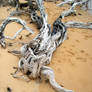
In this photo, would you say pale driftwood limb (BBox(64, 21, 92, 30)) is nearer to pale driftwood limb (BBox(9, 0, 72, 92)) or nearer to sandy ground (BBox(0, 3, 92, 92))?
sandy ground (BBox(0, 3, 92, 92))

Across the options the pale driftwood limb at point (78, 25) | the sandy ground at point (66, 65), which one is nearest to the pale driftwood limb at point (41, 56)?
the sandy ground at point (66, 65)

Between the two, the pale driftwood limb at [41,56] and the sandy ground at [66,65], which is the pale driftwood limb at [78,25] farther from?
the pale driftwood limb at [41,56]

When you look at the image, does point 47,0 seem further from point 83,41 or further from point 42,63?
point 42,63

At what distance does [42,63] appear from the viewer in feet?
10.9

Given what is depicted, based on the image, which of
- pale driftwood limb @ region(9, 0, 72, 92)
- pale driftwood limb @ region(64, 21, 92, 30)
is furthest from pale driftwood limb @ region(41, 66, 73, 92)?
pale driftwood limb @ region(64, 21, 92, 30)

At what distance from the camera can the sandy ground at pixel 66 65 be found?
306 centimetres

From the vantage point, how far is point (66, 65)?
143 inches

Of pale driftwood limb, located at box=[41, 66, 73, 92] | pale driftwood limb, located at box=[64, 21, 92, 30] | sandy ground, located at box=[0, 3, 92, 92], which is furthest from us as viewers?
pale driftwood limb, located at box=[64, 21, 92, 30]

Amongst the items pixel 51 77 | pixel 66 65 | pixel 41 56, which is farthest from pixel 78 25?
pixel 51 77

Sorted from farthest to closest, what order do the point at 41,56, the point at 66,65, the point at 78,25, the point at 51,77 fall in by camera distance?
the point at 78,25 → the point at 66,65 → the point at 41,56 → the point at 51,77

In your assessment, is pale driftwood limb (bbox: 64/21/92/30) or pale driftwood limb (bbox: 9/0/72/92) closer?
pale driftwood limb (bbox: 9/0/72/92)

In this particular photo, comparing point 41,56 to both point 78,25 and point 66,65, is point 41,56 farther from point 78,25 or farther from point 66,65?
point 78,25

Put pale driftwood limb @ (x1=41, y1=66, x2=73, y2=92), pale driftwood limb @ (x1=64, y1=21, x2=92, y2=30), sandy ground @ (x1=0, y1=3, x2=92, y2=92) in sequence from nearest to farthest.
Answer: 1. pale driftwood limb @ (x1=41, y1=66, x2=73, y2=92)
2. sandy ground @ (x1=0, y1=3, x2=92, y2=92)
3. pale driftwood limb @ (x1=64, y1=21, x2=92, y2=30)

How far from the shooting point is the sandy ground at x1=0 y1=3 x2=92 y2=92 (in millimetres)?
3062
